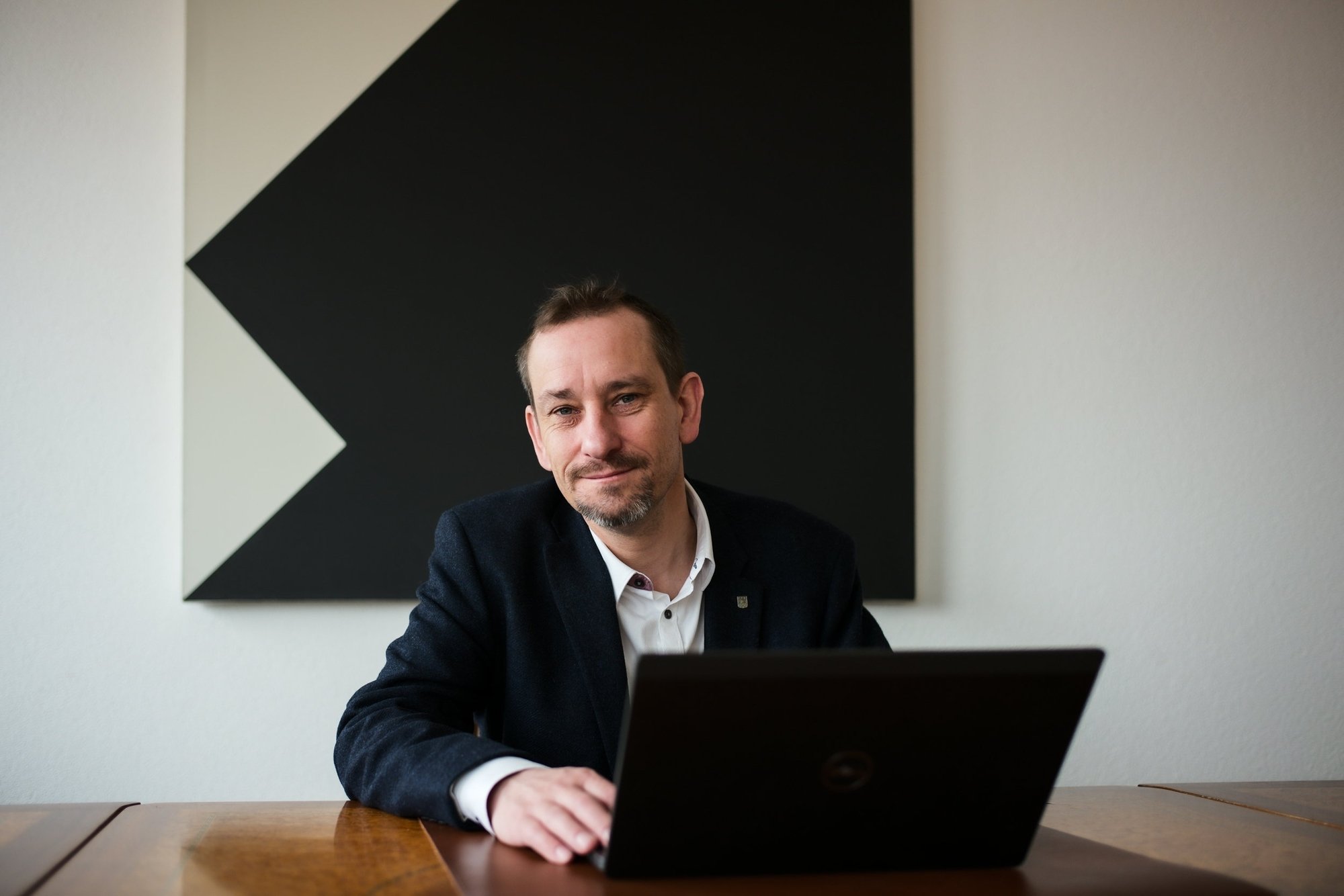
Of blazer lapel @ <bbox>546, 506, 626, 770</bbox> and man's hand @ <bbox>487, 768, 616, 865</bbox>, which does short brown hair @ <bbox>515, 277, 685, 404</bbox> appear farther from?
man's hand @ <bbox>487, 768, 616, 865</bbox>

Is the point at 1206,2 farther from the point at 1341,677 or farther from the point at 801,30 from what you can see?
the point at 1341,677

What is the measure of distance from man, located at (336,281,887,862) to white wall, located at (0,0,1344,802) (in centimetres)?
94

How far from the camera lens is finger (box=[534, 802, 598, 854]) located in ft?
3.35

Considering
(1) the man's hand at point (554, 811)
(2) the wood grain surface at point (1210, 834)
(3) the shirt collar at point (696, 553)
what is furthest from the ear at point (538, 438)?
(2) the wood grain surface at point (1210, 834)

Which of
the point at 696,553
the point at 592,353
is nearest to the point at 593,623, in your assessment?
the point at 696,553

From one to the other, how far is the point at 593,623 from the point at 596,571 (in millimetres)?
93

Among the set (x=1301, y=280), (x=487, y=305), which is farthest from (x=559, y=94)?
(x=1301, y=280)

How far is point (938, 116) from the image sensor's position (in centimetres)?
288

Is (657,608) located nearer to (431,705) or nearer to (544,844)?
(431,705)

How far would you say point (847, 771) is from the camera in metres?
0.90

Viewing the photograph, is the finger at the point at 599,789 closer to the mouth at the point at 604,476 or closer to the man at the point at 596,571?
the man at the point at 596,571

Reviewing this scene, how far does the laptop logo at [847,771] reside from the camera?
891 millimetres

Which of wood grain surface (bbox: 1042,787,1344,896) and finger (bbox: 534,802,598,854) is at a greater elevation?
finger (bbox: 534,802,598,854)

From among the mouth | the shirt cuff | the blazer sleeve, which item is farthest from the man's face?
the shirt cuff
